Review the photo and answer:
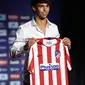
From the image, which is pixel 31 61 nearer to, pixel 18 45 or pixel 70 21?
pixel 18 45

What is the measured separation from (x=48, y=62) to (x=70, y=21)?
2.17 metres

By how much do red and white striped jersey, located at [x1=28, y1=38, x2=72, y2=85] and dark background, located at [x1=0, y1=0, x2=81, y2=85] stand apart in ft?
6.73

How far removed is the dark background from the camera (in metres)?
4.96

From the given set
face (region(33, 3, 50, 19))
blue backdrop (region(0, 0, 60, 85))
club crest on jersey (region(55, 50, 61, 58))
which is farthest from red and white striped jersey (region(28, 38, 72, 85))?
blue backdrop (region(0, 0, 60, 85))

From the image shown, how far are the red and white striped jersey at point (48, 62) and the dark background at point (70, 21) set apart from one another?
2.05 meters

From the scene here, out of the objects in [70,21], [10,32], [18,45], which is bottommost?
[18,45]

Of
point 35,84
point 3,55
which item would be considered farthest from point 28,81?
point 3,55

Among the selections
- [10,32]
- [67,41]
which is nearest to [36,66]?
[67,41]

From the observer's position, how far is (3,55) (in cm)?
489

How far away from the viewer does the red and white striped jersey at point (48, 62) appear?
9.35ft

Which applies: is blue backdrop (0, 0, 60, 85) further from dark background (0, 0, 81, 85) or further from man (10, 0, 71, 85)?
man (10, 0, 71, 85)

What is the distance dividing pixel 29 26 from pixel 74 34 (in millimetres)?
2154

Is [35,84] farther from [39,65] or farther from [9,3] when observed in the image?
[9,3]

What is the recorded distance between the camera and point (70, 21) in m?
5.00
